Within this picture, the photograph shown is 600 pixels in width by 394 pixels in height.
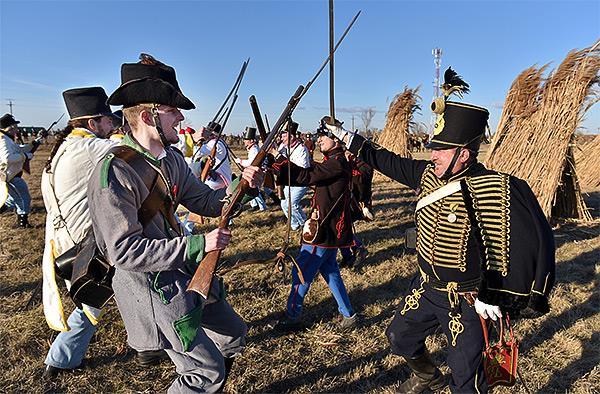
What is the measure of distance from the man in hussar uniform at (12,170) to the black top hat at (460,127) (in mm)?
7486

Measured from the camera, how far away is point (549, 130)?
7250mm

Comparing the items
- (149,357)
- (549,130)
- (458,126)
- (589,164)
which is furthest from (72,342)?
(589,164)

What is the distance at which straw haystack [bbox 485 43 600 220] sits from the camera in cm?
685

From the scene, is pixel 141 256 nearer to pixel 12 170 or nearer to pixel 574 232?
pixel 12 170

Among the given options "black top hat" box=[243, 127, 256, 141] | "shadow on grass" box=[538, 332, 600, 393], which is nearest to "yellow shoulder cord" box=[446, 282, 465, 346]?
"shadow on grass" box=[538, 332, 600, 393]

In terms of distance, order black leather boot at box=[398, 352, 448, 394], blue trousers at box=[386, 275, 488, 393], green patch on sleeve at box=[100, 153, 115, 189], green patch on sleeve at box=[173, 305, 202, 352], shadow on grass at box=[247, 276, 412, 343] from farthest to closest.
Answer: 1. shadow on grass at box=[247, 276, 412, 343]
2. black leather boot at box=[398, 352, 448, 394]
3. blue trousers at box=[386, 275, 488, 393]
4. green patch on sleeve at box=[173, 305, 202, 352]
5. green patch on sleeve at box=[100, 153, 115, 189]

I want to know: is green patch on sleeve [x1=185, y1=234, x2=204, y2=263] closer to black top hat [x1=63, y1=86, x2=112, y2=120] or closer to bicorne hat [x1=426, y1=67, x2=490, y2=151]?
bicorne hat [x1=426, y1=67, x2=490, y2=151]

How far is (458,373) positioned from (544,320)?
2.64m

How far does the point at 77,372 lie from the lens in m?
3.42

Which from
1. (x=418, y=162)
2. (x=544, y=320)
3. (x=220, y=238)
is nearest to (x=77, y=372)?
(x=220, y=238)

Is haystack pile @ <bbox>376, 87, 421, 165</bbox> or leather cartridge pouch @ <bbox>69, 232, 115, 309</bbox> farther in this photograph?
haystack pile @ <bbox>376, 87, 421, 165</bbox>

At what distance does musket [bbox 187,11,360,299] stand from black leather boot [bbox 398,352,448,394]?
5.90 feet

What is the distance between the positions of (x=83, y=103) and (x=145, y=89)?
1.89m

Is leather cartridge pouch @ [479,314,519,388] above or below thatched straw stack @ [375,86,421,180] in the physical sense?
below
